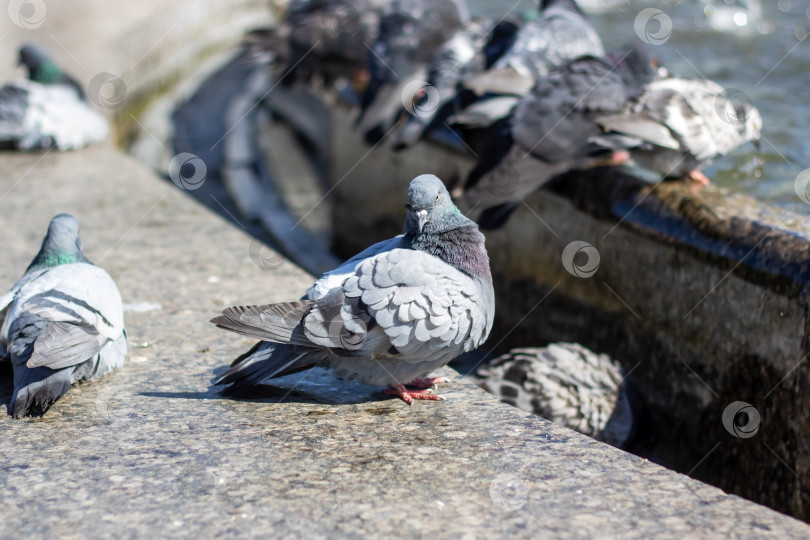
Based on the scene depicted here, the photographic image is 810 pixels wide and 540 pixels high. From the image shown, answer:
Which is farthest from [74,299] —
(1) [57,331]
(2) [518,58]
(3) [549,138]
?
(2) [518,58]

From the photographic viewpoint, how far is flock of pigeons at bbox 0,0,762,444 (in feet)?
9.96

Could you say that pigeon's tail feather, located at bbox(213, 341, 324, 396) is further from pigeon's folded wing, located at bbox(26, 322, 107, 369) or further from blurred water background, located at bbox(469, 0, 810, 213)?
blurred water background, located at bbox(469, 0, 810, 213)

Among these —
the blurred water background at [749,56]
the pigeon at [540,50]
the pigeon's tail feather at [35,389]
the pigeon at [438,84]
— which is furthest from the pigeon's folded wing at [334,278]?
the pigeon at [438,84]

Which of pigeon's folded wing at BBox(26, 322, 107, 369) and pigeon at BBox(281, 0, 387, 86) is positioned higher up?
pigeon at BBox(281, 0, 387, 86)

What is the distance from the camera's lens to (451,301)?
3045mm

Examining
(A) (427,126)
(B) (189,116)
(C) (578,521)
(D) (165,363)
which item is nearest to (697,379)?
(C) (578,521)

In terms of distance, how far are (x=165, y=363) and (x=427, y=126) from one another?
309 centimetres

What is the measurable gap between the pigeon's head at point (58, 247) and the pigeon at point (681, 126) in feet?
9.02

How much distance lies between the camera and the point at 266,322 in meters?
3.01

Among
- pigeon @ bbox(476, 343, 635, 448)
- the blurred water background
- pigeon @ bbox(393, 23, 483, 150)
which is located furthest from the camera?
pigeon @ bbox(393, 23, 483, 150)

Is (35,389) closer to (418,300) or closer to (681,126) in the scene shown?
(418,300)

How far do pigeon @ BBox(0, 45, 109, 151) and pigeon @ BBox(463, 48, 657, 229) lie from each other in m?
3.68

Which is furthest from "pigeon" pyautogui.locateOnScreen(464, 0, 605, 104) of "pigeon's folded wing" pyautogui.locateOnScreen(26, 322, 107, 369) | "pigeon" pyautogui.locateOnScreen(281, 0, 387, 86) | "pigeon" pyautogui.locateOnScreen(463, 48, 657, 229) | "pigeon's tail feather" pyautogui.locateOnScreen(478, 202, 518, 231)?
"pigeon's folded wing" pyautogui.locateOnScreen(26, 322, 107, 369)

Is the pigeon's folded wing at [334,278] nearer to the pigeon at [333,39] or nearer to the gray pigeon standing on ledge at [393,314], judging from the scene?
the gray pigeon standing on ledge at [393,314]
